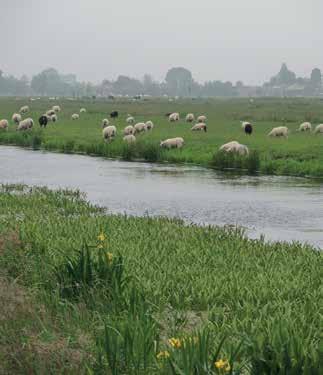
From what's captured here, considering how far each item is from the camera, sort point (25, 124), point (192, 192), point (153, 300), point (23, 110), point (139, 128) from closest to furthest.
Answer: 1. point (153, 300)
2. point (192, 192)
3. point (139, 128)
4. point (25, 124)
5. point (23, 110)

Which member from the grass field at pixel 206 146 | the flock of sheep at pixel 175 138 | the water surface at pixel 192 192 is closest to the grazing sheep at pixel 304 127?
the flock of sheep at pixel 175 138

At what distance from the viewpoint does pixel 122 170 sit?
97.3 feet

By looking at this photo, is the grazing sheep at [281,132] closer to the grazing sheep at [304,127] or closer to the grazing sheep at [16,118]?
the grazing sheep at [304,127]

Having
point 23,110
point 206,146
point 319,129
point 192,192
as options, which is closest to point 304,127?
point 319,129

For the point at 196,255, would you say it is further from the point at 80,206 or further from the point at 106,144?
the point at 106,144

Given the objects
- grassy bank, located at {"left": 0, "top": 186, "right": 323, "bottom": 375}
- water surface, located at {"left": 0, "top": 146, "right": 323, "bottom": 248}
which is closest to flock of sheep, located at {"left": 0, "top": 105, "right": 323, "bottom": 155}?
water surface, located at {"left": 0, "top": 146, "right": 323, "bottom": 248}

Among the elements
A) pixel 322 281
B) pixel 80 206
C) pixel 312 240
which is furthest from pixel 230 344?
pixel 80 206

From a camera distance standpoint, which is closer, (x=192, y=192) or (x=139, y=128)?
(x=192, y=192)

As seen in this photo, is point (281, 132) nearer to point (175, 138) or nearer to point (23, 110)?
point (175, 138)

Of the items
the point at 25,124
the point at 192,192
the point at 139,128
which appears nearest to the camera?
the point at 192,192

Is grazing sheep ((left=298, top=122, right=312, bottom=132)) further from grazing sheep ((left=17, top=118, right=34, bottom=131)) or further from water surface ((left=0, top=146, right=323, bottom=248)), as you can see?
grazing sheep ((left=17, top=118, right=34, bottom=131))

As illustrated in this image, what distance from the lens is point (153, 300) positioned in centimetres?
892

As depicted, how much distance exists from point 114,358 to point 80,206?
12419mm

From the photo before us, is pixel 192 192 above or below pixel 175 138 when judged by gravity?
below
